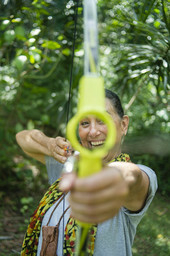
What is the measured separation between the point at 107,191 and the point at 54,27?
92.4 inches

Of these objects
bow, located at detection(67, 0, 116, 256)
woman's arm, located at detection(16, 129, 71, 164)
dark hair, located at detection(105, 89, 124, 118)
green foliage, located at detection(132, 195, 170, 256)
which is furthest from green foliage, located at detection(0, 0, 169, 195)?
bow, located at detection(67, 0, 116, 256)

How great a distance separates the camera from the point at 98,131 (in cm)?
122

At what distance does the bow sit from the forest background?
1305mm

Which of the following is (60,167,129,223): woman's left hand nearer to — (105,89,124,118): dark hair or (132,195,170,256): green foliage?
(105,89,124,118): dark hair

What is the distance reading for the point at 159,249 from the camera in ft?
8.91

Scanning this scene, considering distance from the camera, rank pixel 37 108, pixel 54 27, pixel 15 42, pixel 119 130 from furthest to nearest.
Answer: pixel 37 108
pixel 15 42
pixel 54 27
pixel 119 130

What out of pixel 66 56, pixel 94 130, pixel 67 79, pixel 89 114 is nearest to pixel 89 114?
pixel 89 114

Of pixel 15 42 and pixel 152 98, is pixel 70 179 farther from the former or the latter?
pixel 152 98

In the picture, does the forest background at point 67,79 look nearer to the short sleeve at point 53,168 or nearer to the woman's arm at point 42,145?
the woman's arm at point 42,145

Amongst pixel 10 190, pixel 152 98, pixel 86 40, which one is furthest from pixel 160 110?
pixel 86 40

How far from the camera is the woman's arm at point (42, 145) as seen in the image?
126 centimetres

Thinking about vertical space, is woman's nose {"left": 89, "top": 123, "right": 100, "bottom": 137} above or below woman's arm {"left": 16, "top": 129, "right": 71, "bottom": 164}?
above

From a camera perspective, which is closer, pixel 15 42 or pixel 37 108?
pixel 15 42

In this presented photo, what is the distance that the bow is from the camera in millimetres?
409
